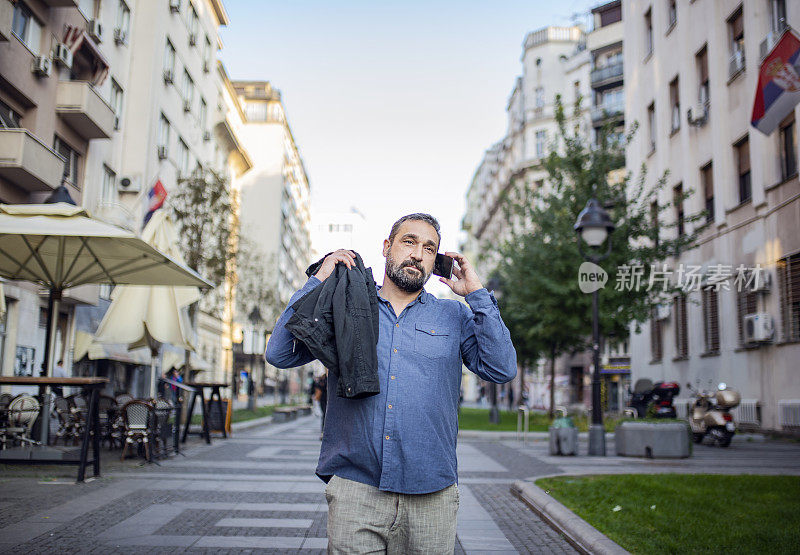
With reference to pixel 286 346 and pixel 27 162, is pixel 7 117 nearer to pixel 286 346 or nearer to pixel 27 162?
pixel 27 162

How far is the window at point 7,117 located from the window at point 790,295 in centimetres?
1918

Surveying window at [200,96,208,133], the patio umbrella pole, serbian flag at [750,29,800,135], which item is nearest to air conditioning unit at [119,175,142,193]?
window at [200,96,208,133]

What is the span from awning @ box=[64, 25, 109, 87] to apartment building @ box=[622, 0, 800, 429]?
18493 mm

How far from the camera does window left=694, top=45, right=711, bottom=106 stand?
24297mm

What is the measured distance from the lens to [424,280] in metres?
3.13

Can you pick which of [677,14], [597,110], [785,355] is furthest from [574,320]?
[597,110]

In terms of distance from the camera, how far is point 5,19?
1814 cm

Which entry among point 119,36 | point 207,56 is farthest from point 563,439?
point 207,56

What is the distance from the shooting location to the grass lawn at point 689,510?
5773 millimetres

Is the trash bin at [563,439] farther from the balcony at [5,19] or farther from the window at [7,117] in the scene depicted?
the balcony at [5,19]

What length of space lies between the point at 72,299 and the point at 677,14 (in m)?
21.8

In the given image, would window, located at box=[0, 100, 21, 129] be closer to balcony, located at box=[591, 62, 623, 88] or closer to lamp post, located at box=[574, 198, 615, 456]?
lamp post, located at box=[574, 198, 615, 456]

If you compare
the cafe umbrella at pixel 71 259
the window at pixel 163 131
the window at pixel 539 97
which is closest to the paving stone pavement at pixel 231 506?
the cafe umbrella at pixel 71 259

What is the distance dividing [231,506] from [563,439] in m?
7.67
